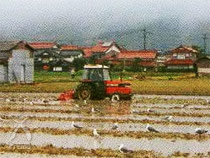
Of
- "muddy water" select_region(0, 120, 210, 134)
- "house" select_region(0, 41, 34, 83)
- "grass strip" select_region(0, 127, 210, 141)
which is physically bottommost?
"grass strip" select_region(0, 127, 210, 141)

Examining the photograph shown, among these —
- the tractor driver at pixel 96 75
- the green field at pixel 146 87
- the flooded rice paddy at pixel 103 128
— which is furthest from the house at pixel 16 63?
the flooded rice paddy at pixel 103 128

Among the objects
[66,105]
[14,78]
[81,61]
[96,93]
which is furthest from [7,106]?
[81,61]

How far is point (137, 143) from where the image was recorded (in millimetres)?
12445

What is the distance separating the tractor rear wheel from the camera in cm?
2406

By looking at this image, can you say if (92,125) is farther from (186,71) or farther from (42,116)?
(186,71)

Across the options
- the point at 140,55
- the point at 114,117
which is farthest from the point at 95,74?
the point at 140,55

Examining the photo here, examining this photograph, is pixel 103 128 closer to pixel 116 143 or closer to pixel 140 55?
pixel 116 143

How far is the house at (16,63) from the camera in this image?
4684cm

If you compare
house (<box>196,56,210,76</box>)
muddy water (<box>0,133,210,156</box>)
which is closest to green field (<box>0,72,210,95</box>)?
muddy water (<box>0,133,210,156</box>)

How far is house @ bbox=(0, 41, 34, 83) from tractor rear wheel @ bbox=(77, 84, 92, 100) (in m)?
23.1

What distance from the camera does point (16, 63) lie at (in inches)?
1893

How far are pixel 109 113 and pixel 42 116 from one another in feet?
8.16

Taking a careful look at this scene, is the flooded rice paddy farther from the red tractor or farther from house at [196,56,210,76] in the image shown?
house at [196,56,210,76]

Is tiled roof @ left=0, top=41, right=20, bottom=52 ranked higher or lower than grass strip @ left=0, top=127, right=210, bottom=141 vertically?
higher
